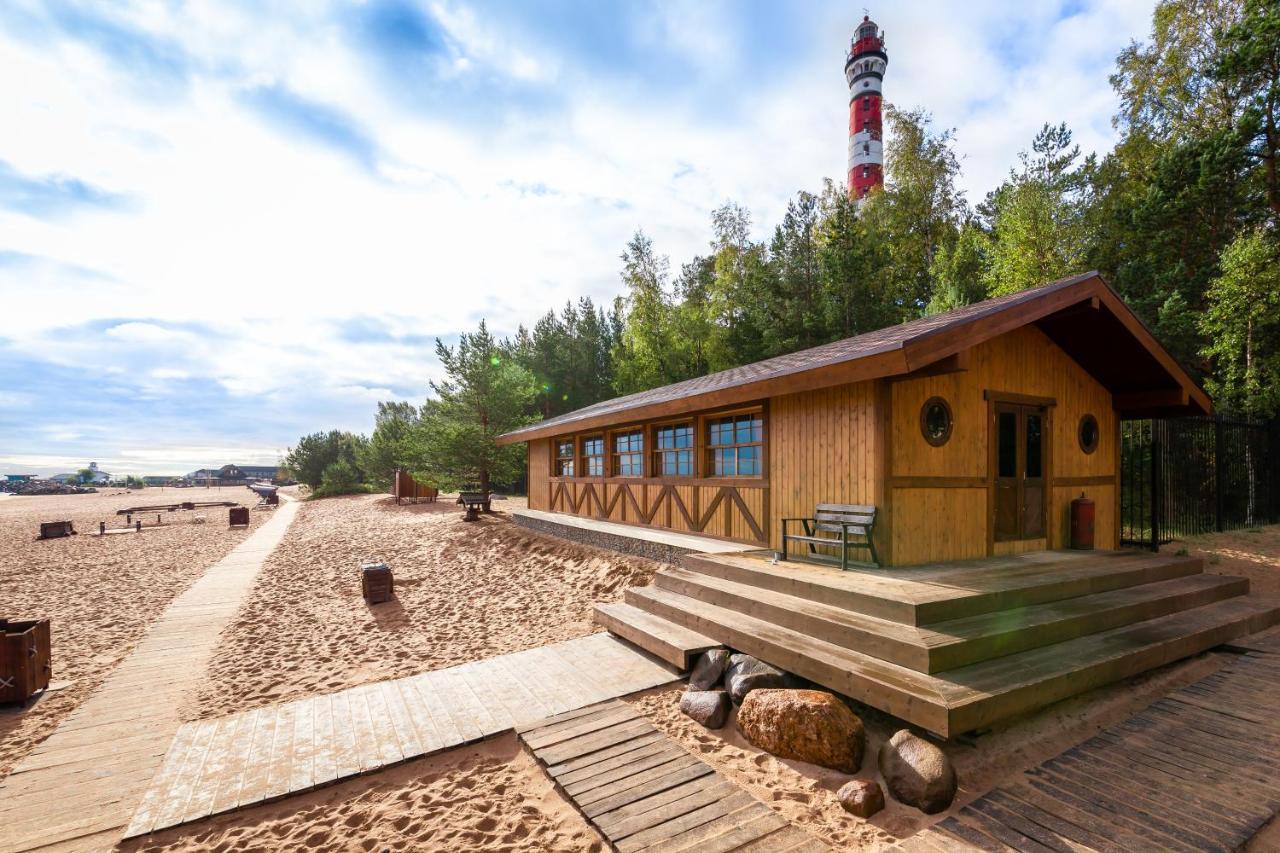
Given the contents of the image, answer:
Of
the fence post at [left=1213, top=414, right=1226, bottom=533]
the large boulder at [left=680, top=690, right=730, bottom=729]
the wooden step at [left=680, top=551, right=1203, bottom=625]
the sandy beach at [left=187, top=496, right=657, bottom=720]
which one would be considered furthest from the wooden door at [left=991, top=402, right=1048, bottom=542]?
the fence post at [left=1213, top=414, right=1226, bottom=533]

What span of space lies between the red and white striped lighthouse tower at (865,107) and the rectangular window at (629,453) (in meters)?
28.3

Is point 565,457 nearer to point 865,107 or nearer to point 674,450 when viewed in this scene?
point 674,450

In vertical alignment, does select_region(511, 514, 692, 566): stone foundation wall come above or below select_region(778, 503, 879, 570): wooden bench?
below

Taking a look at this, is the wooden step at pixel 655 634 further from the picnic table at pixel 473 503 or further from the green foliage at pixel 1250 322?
the green foliage at pixel 1250 322

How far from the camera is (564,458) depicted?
14.4 meters

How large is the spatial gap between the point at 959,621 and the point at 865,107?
41.3 m

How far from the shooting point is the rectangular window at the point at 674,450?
938 centimetres

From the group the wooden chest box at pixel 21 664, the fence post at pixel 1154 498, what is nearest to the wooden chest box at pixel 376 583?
the wooden chest box at pixel 21 664

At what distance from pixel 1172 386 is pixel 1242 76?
14712 mm

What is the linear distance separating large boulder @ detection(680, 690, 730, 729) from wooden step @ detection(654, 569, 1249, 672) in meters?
1.00

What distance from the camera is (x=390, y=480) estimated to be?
32250 mm

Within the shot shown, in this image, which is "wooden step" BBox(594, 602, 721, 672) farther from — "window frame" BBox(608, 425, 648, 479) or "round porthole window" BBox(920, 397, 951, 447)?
"window frame" BBox(608, 425, 648, 479)

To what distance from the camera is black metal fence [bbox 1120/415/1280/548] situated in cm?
1123

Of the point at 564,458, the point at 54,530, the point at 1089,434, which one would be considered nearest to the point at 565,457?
the point at 564,458
